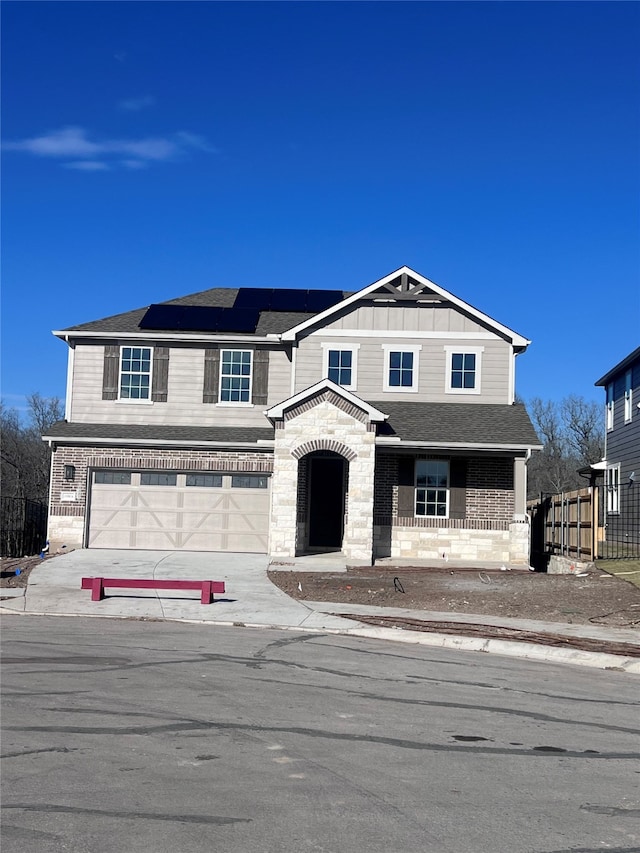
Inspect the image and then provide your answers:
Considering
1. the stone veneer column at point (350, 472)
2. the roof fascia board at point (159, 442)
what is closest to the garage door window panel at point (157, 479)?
the roof fascia board at point (159, 442)

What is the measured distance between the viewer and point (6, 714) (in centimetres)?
856

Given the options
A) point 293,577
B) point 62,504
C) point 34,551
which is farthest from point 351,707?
point 34,551

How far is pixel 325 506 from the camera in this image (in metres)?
26.7

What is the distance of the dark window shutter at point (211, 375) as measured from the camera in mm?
27188

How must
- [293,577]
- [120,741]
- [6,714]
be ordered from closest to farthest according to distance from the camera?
[120,741] → [6,714] → [293,577]

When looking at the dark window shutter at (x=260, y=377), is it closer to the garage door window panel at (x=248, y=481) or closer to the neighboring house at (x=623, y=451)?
the garage door window panel at (x=248, y=481)

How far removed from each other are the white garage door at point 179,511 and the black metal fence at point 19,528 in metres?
3.52

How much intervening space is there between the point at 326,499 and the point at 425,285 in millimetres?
6924

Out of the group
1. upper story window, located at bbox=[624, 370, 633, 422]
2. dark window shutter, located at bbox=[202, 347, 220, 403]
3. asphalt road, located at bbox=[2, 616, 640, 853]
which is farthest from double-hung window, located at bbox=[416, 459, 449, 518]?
asphalt road, located at bbox=[2, 616, 640, 853]

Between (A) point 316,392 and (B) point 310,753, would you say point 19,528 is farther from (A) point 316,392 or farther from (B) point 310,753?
(B) point 310,753

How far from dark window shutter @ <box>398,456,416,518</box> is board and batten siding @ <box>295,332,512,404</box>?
215cm

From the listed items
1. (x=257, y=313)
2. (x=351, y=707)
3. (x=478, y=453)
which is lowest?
(x=351, y=707)

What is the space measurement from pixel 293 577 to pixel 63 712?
12.6 m

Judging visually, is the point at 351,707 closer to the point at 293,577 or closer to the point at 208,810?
the point at 208,810
